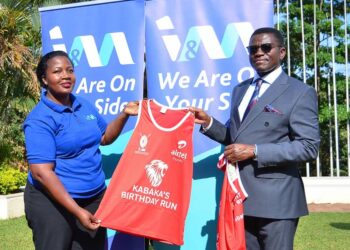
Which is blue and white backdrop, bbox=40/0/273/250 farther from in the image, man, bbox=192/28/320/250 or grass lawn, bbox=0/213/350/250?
grass lawn, bbox=0/213/350/250

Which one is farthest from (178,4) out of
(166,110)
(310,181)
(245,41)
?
(310,181)

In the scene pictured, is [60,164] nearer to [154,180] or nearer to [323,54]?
[154,180]

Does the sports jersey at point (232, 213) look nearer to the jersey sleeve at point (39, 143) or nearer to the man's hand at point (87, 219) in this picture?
the man's hand at point (87, 219)

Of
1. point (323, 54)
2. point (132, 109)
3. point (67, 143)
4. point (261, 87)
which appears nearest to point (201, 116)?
point (132, 109)

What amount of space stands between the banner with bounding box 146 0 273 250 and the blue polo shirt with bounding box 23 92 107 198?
100 cm

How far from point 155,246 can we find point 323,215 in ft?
20.5

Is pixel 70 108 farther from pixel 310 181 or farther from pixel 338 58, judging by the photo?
pixel 338 58

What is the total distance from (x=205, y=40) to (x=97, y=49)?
903 mm

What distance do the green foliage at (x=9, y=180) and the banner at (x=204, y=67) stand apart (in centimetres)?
666

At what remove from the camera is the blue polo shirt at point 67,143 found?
288cm

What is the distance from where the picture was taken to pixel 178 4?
4.02 m

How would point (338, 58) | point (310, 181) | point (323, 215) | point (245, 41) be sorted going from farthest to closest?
1. point (338, 58)
2. point (310, 181)
3. point (323, 215)
4. point (245, 41)

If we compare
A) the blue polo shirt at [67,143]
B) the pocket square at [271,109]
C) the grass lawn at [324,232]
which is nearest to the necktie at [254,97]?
the pocket square at [271,109]

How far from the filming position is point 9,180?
393 inches
